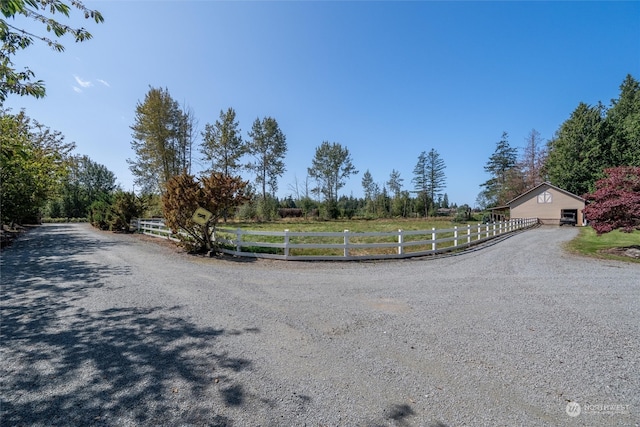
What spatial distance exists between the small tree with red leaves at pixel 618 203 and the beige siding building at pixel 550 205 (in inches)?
883

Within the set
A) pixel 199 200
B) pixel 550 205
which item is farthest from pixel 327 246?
pixel 550 205

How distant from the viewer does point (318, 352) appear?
9.84 ft

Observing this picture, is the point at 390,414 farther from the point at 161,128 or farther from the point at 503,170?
the point at 503,170

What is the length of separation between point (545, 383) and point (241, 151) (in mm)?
32581

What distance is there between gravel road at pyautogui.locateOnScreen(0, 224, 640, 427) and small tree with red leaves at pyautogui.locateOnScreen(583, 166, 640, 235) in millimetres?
5815

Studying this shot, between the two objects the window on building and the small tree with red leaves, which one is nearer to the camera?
the small tree with red leaves

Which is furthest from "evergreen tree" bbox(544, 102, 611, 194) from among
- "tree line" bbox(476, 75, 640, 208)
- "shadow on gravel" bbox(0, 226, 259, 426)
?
"shadow on gravel" bbox(0, 226, 259, 426)

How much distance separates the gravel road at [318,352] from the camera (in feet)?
6.89

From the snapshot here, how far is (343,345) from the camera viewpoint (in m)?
3.16

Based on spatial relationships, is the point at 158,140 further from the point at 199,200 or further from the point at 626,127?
the point at 626,127

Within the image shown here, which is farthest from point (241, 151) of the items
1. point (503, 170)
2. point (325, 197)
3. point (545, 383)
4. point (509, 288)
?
point (503, 170)

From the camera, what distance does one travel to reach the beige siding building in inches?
1096

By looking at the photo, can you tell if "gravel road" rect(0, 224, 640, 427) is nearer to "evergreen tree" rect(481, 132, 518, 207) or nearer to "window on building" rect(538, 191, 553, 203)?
"window on building" rect(538, 191, 553, 203)

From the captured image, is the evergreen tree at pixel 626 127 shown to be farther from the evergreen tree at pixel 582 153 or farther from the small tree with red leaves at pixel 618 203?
the small tree with red leaves at pixel 618 203
